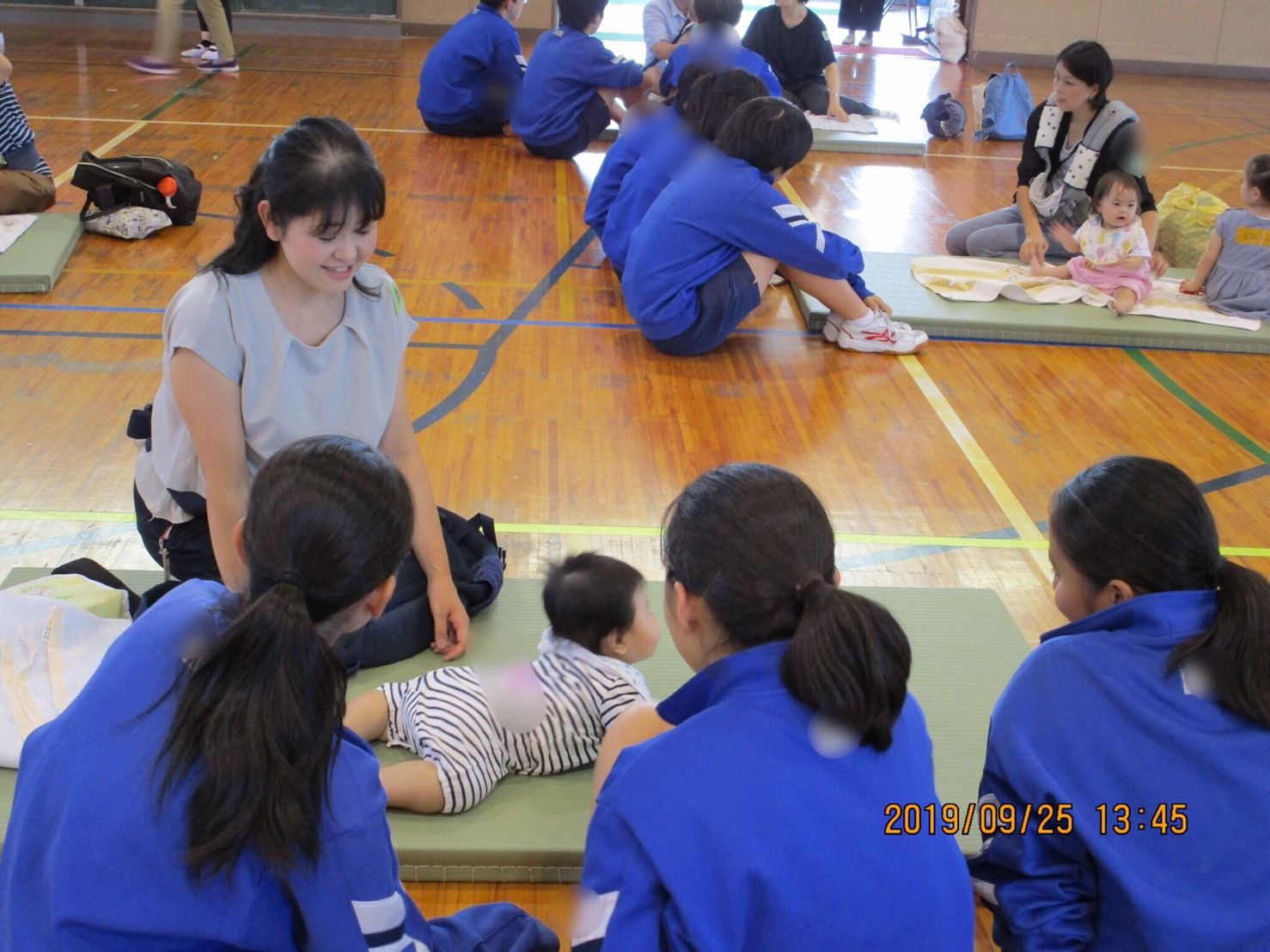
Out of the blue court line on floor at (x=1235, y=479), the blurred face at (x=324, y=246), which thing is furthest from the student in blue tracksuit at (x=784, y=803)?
the blue court line on floor at (x=1235, y=479)

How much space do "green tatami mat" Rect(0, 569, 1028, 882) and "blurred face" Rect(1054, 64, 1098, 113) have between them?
2.59 m

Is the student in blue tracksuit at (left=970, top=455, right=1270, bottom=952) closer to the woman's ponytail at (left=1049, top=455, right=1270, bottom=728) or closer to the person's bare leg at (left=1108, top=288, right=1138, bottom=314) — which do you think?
the woman's ponytail at (left=1049, top=455, right=1270, bottom=728)

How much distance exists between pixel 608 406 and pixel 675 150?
1.16m

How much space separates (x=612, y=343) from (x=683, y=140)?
0.79 m

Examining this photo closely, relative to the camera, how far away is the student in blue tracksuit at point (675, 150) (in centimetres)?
407

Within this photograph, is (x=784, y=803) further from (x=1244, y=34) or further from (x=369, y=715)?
(x=1244, y=34)

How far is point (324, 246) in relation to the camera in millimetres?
1967

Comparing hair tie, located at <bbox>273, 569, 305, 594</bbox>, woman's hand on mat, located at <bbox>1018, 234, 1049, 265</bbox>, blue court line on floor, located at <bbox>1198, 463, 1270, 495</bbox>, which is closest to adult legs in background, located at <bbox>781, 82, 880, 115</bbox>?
woman's hand on mat, located at <bbox>1018, 234, 1049, 265</bbox>

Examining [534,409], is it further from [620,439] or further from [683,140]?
[683,140]

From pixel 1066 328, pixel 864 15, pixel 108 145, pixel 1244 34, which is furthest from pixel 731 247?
pixel 1244 34

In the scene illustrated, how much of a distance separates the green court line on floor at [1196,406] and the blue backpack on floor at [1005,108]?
3661 millimetres

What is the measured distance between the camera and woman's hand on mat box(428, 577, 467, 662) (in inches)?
89.9

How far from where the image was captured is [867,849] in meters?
1.26

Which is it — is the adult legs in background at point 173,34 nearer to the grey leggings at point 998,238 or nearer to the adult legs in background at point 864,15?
the adult legs in background at point 864,15
